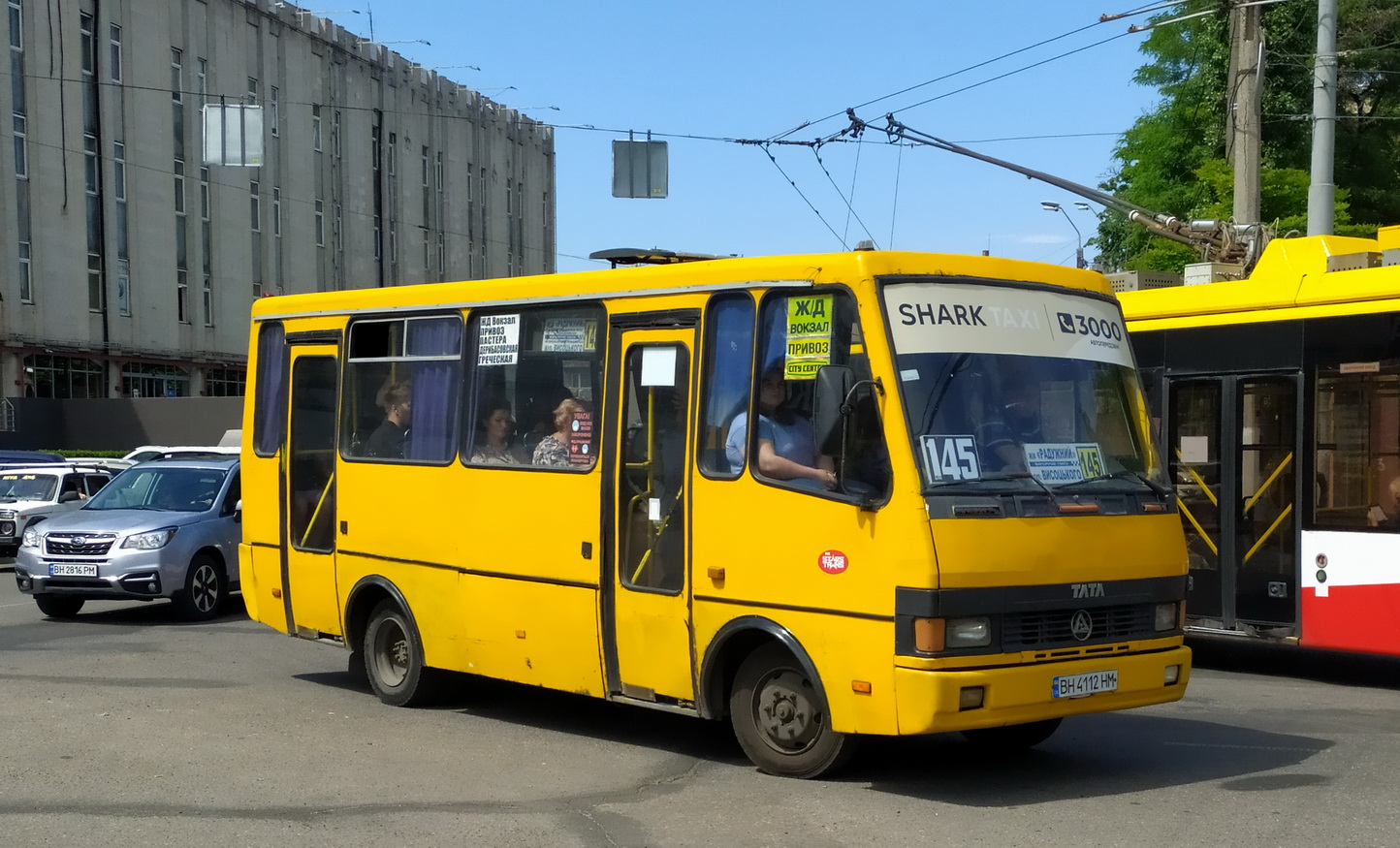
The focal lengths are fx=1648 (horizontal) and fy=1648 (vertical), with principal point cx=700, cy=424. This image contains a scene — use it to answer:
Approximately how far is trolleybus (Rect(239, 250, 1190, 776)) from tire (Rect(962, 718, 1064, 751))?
23mm

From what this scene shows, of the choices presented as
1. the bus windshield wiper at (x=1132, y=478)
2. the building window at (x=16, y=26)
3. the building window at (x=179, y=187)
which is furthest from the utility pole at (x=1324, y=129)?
the building window at (x=179, y=187)

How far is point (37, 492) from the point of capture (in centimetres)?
2508

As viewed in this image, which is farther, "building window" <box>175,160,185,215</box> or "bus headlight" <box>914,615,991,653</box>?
"building window" <box>175,160,185,215</box>

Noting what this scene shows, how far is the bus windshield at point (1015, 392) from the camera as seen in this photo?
790cm

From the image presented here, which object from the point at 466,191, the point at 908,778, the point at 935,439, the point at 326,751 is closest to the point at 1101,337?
the point at 935,439

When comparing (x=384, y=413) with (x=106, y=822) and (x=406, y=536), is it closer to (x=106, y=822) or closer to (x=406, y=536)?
(x=406, y=536)

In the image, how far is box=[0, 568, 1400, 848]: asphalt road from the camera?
24.0 ft

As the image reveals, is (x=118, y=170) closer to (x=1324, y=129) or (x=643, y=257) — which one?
(x=1324, y=129)

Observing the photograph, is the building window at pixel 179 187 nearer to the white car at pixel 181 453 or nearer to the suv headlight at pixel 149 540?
the white car at pixel 181 453

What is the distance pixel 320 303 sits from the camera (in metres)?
12.1

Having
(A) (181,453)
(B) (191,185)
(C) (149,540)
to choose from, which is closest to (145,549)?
(C) (149,540)

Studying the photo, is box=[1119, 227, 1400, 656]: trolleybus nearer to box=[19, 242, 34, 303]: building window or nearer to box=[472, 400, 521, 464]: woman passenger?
box=[472, 400, 521, 464]: woman passenger

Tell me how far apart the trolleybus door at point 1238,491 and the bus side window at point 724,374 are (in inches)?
215

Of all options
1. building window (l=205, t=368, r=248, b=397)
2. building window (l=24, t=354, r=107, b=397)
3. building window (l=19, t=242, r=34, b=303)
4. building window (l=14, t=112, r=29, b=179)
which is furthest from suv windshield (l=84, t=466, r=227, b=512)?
building window (l=205, t=368, r=248, b=397)
